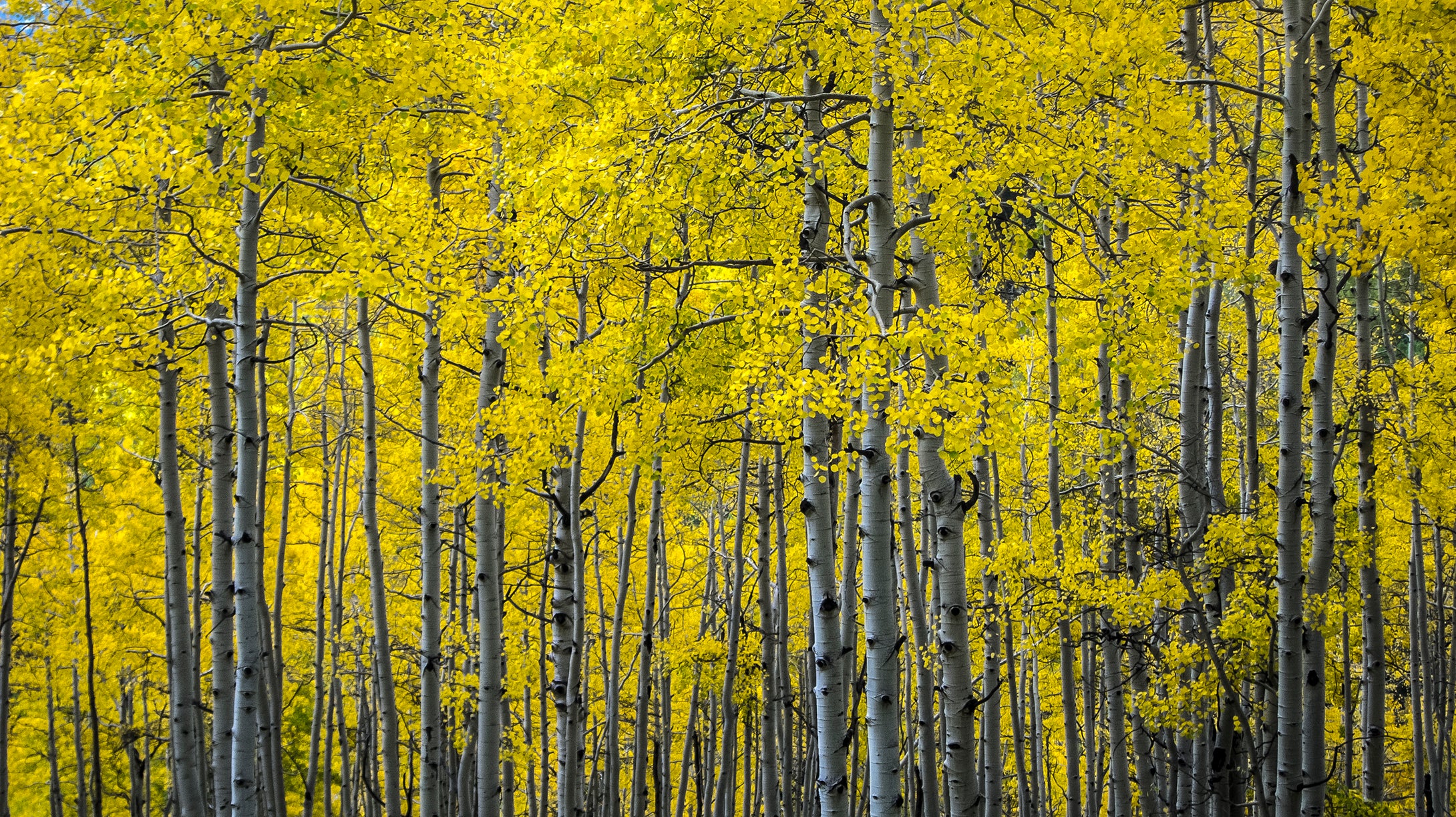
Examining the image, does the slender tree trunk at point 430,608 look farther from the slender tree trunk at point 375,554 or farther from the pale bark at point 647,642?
the pale bark at point 647,642

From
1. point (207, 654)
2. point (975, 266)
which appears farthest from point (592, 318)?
point (207, 654)

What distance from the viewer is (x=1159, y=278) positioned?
4996 millimetres

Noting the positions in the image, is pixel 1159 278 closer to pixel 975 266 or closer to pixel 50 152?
pixel 975 266

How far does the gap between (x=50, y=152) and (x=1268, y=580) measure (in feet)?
26.6

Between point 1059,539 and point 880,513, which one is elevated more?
point 880,513

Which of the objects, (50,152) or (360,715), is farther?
(360,715)

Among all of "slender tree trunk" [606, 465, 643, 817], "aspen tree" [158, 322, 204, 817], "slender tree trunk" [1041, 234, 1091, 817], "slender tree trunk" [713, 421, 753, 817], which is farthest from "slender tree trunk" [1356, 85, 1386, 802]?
"aspen tree" [158, 322, 204, 817]

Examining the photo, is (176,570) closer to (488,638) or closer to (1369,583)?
(488,638)

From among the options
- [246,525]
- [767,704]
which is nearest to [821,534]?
[246,525]

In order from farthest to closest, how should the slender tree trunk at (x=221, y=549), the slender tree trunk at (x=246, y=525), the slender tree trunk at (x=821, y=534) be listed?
the slender tree trunk at (x=221, y=549)
the slender tree trunk at (x=246, y=525)
the slender tree trunk at (x=821, y=534)

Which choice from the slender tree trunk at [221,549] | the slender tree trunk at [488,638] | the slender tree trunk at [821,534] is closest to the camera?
the slender tree trunk at [821,534]

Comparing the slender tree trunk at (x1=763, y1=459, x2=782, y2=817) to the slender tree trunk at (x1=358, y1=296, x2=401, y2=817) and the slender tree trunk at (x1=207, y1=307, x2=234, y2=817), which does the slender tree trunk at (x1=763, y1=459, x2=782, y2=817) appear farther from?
the slender tree trunk at (x1=207, y1=307, x2=234, y2=817)

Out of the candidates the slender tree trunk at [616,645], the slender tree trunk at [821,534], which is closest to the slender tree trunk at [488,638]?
the slender tree trunk at [616,645]

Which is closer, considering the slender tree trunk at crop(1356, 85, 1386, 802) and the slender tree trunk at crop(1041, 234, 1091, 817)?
the slender tree trunk at crop(1356, 85, 1386, 802)
